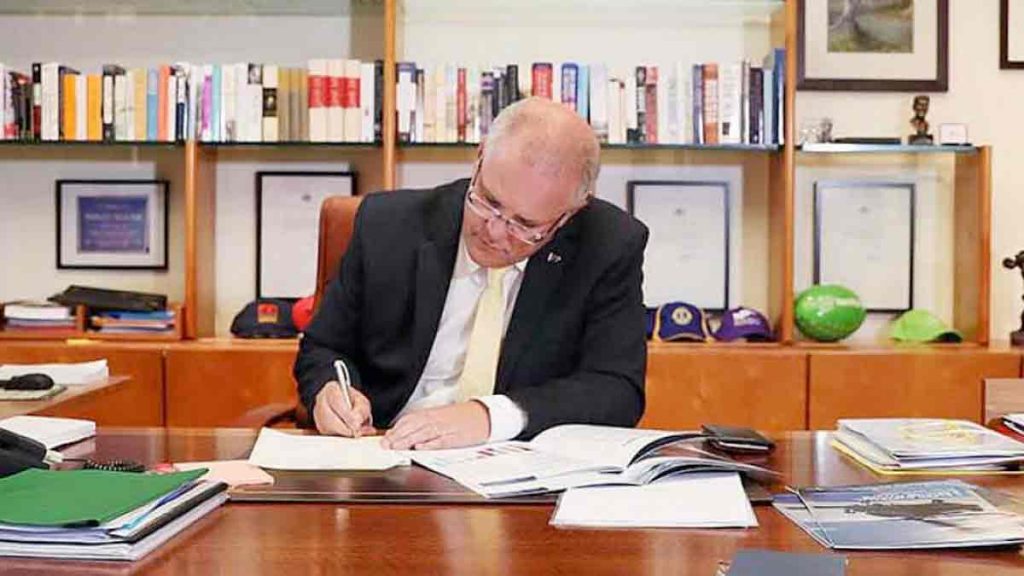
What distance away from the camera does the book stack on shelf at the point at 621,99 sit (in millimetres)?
3637

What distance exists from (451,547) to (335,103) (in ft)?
8.46

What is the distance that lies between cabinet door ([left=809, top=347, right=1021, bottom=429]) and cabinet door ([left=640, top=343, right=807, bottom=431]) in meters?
0.06

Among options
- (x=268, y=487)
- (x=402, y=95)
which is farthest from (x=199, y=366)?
(x=268, y=487)

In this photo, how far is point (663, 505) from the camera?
1.40 metres

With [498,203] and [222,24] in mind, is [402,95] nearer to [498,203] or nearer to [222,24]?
[222,24]

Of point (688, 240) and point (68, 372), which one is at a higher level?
Answer: point (688, 240)

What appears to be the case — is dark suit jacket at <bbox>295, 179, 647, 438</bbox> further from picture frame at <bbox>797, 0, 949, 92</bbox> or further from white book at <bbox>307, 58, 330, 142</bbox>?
picture frame at <bbox>797, 0, 949, 92</bbox>

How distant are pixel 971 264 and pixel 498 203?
2287mm

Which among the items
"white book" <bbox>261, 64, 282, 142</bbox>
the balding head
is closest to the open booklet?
the balding head

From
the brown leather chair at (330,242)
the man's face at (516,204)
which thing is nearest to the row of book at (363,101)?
the brown leather chair at (330,242)

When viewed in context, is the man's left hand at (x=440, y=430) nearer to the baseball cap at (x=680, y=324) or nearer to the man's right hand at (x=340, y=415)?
the man's right hand at (x=340, y=415)

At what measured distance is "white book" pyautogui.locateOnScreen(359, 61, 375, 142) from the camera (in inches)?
143

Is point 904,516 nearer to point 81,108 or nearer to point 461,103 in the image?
point 461,103

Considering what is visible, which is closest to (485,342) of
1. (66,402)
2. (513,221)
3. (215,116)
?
(513,221)
